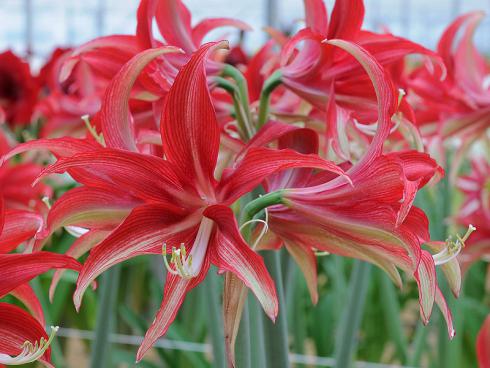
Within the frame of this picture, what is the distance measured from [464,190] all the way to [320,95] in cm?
79

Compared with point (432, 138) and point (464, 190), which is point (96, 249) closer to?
point (432, 138)

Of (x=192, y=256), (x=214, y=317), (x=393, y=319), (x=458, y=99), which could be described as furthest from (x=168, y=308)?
(x=393, y=319)

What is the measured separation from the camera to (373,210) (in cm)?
43

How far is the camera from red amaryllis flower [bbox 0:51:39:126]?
1407 millimetres

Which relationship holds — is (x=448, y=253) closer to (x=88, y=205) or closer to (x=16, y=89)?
(x=88, y=205)

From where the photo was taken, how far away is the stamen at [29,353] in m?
0.39

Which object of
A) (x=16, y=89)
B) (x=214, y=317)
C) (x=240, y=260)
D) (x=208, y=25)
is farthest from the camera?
(x=16, y=89)

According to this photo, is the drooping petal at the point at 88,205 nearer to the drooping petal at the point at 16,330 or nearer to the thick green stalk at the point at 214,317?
the drooping petal at the point at 16,330

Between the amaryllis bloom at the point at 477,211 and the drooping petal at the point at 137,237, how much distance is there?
0.67 metres

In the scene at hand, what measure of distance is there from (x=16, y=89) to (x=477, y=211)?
877 millimetres

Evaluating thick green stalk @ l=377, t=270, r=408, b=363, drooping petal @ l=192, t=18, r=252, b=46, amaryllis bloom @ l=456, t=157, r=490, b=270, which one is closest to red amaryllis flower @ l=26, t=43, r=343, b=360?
drooping petal @ l=192, t=18, r=252, b=46

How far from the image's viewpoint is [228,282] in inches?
16.4

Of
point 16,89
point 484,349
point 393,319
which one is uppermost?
point 484,349

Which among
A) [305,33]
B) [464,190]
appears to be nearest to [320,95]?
[305,33]
